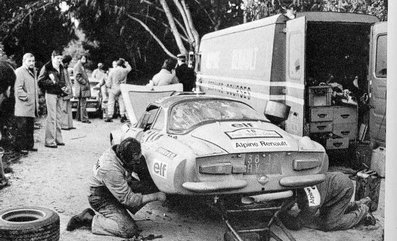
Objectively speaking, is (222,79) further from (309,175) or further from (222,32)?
(309,175)

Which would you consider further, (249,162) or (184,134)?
(184,134)

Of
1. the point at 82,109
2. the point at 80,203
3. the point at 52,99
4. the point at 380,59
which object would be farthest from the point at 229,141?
the point at 82,109

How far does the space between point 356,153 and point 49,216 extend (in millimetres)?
5306

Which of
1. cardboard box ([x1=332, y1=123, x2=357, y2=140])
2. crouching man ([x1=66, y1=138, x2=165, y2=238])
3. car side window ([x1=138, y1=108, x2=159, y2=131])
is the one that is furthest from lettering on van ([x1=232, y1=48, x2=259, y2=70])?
crouching man ([x1=66, y1=138, x2=165, y2=238])

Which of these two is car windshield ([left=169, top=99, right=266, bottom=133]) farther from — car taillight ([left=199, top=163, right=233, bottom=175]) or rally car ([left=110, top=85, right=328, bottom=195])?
car taillight ([left=199, top=163, right=233, bottom=175])

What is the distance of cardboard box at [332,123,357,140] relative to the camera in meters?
8.55

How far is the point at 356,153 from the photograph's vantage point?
26.4 ft

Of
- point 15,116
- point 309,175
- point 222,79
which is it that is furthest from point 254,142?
point 222,79

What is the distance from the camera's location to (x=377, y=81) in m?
8.03

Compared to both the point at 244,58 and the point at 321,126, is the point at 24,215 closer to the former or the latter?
the point at 321,126

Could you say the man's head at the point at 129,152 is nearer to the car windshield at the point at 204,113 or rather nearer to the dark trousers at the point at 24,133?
the car windshield at the point at 204,113

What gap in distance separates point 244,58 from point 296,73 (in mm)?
2472

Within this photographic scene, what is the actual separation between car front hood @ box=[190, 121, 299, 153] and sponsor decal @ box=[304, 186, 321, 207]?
44 centimetres

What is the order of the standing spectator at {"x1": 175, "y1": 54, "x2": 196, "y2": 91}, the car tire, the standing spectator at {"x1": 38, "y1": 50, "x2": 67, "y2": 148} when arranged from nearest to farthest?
the car tire
the standing spectator at {"x1": 38, "y1": 50, "x2": 67, "y2": 148}
the standing spectator at {"x1": 175, "y1": 54, "x2": 196, "y2": 91}
